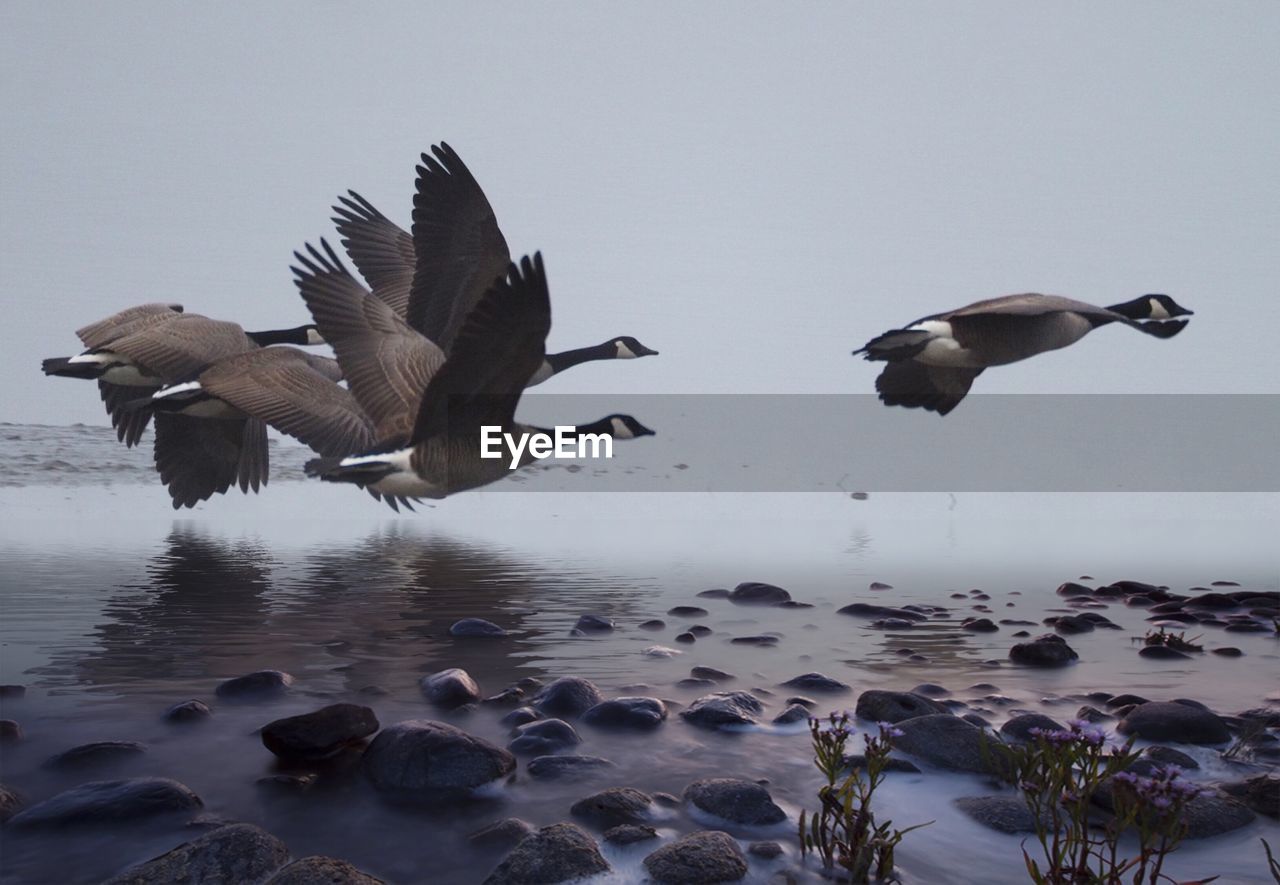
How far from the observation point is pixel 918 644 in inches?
401

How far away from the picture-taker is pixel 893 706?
22.7ft

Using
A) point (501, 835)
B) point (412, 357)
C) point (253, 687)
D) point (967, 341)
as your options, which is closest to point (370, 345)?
point (412, 357)

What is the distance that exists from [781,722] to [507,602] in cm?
648

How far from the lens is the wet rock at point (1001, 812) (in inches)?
208

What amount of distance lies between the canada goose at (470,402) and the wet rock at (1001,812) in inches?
161

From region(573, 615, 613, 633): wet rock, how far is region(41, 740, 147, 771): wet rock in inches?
197

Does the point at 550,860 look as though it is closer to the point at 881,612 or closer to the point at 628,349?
the point at 881,612

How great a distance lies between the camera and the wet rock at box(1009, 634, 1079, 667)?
9.12 metres

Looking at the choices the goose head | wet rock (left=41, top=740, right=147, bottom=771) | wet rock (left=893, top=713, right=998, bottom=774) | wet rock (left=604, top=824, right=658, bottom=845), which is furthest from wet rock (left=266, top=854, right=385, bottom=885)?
the goose head

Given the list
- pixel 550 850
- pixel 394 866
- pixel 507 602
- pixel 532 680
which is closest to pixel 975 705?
pixel 532 680

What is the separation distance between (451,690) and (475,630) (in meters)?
2.81

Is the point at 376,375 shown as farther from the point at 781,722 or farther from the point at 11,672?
the point at 781,722

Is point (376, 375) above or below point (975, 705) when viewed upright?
above

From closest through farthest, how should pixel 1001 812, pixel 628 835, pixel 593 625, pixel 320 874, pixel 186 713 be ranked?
pixel 320 874 → pixel 628 835 → pixel 1001 812 → pixel 186 713 → pixel 593 625
